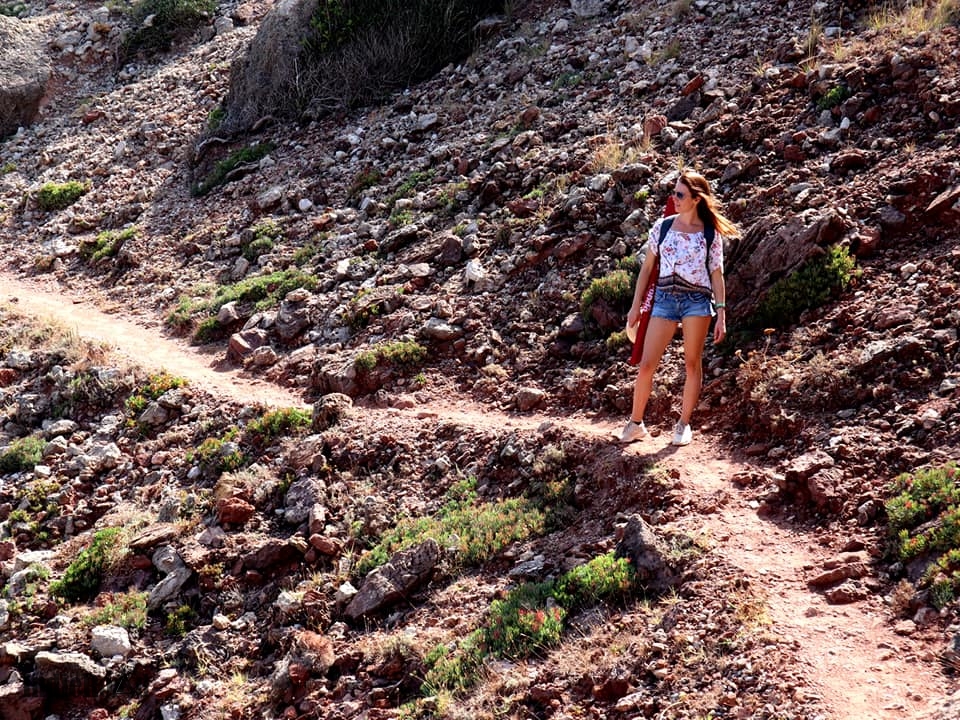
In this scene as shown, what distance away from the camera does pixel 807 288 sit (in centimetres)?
790

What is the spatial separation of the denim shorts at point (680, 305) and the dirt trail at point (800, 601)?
1032mm

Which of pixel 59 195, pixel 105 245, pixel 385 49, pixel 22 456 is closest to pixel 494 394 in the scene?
pixel 22 456

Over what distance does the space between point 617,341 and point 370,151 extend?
6.56 m

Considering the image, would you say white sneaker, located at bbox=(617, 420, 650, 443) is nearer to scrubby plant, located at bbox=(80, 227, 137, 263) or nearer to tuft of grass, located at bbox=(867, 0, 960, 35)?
tuft of grass, located at bbox=(867, 0, 960, 35)

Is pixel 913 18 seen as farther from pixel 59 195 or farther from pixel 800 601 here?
pixel 59 195

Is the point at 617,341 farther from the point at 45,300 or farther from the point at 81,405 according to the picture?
the point at 45,300

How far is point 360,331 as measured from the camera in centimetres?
1037

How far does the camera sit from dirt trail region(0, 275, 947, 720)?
461cm

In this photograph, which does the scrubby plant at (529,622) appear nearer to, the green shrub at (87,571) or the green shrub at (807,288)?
the green shrub at (807,288)

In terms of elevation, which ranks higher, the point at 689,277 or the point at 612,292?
the point at 689,277

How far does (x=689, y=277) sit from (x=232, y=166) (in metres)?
10.3

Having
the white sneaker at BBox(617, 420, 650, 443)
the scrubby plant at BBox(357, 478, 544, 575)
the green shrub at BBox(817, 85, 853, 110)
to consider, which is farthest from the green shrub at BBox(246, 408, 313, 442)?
the green shrub at BBox(817, 85, 853, 110)

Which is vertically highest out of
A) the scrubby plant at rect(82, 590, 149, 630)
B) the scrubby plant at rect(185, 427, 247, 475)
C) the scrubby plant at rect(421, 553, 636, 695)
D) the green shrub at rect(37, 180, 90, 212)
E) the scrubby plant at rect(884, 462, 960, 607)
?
the green shrub at rect(37, 180, 90, 212)

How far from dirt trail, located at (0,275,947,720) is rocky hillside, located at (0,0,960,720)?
0.36ft
